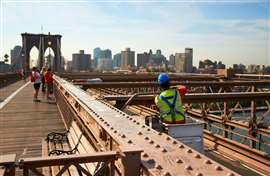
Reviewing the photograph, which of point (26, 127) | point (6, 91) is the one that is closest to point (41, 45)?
point (6, 91)

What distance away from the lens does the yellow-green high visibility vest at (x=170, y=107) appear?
6.27 metres

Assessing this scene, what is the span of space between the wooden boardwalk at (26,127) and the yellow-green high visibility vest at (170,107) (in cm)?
318

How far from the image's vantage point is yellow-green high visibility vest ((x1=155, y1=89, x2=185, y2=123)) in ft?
20.6

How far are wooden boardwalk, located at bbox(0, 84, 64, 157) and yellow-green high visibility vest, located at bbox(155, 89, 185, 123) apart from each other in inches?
125

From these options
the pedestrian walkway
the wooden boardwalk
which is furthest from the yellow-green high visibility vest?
the pedestrian walkway

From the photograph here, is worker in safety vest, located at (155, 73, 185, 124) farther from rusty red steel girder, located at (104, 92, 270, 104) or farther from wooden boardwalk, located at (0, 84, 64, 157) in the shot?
wooden boardwalk, located at (0, 84, 64, 157)

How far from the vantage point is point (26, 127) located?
11.6 m

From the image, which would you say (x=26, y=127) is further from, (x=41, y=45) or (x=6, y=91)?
(x=41, y=45)

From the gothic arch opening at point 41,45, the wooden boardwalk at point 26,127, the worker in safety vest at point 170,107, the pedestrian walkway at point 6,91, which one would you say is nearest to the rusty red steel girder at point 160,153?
the worker in safety vest at point 170,107

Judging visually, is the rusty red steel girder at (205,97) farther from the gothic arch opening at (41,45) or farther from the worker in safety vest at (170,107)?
the gothic arch opening at (41,45)

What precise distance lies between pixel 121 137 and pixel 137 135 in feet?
0.75

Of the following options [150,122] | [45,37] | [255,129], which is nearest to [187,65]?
[45,37]

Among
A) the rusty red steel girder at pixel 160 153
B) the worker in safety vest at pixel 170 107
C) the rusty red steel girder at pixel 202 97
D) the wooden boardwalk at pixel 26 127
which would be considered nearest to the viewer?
the rusty red steel girder at pixel 160 153

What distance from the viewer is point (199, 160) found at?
3045 mm
